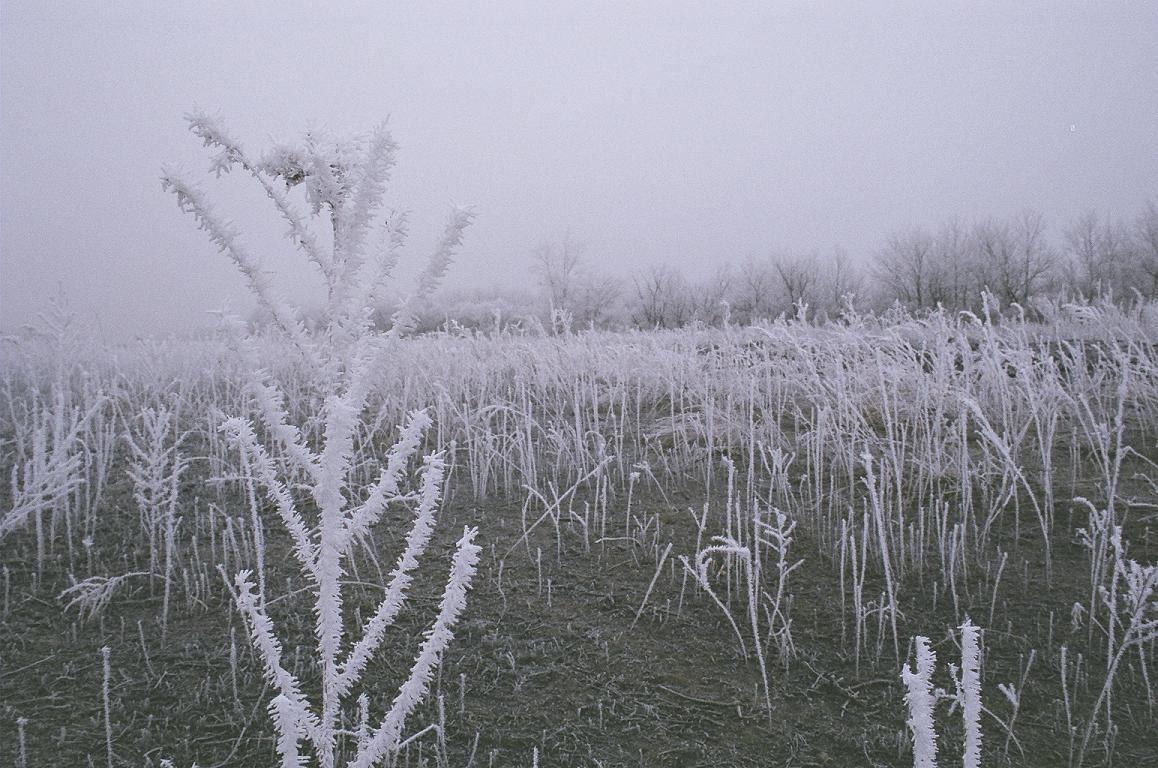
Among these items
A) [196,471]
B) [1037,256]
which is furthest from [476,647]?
[1037,256]

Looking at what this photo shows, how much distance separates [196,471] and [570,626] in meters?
2.88

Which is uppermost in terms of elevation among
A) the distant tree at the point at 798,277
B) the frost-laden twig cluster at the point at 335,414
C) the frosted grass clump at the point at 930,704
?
the distant tree at the point at 798,277

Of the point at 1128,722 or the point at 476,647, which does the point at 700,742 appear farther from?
the point at 1128,722

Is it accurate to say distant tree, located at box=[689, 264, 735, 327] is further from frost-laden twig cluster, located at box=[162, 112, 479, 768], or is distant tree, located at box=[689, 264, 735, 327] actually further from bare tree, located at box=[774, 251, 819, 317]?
frost-laden twig cluster, located at box=[162, 112, 479, 768]

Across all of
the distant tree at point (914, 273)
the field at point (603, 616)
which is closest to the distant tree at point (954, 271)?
the distant tree at point (914, 273)

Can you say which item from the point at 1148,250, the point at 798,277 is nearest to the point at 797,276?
the point at 798,277

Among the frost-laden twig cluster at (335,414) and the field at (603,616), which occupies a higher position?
the frost-laden twig cluster at (335,414)

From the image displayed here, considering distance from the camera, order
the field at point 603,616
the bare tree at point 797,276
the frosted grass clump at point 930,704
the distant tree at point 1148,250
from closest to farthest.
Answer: the frosted grass clump at point 930,704, the field at point 603,616, the distant tree at point 1148,250, the bare tree at point 797,276

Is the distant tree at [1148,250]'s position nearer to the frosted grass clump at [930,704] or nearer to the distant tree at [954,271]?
the distant tree at [954,271]

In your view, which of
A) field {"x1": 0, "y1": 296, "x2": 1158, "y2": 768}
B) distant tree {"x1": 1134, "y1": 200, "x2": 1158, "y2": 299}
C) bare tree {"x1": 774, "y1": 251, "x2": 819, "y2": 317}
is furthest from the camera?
bare tree {"x1": 774, "y1": 251, "x2": 819, "y2": 317}

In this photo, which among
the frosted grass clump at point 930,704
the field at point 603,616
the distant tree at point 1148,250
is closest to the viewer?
the frosted grass clump at point 930,704

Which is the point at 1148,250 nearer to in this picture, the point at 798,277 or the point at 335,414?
the point at 798,277

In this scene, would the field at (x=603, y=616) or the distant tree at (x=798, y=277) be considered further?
the distant tree at (x=798, y=277)

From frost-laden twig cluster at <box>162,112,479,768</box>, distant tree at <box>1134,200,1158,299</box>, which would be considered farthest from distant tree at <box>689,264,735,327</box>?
frost-laden twig cluster at <box>162,112,479,768</box>
